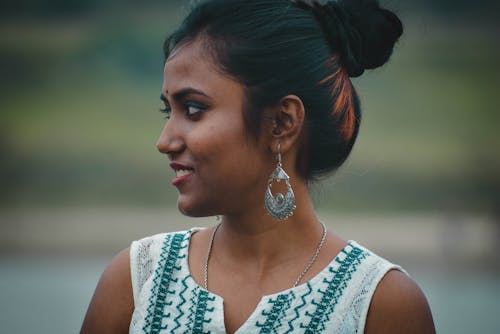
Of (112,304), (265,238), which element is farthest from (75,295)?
(265,238)

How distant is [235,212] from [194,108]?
32 centimetres

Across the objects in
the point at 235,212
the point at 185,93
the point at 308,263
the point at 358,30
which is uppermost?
the point at 358,30

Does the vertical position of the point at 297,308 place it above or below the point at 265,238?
below

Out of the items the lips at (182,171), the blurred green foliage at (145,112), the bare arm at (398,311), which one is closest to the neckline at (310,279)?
the bare arm at (398,311)

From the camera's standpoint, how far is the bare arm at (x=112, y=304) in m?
2.20

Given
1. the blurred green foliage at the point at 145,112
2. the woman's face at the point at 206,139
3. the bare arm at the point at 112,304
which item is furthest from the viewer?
the blurred green foliage at the point at 145,112

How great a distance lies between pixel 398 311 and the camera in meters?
2.09

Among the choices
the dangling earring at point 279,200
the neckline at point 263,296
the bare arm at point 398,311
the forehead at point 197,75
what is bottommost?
the bare arm at point 398,311

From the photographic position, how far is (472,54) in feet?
45.8

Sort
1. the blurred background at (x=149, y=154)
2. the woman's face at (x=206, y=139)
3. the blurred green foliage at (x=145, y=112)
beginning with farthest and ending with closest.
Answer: the blurred green foliage at (x=145, y=112) → the blurred background at (x=149, y=154) → the woman's face at (x=206, y=139)

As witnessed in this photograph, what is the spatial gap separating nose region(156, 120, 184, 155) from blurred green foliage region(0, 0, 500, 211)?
29.0 feet

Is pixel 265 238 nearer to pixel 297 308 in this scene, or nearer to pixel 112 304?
pixel 297 308

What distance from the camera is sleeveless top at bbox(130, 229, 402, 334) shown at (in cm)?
212

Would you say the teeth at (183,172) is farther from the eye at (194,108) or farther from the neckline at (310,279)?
the neckline at (310,279)
